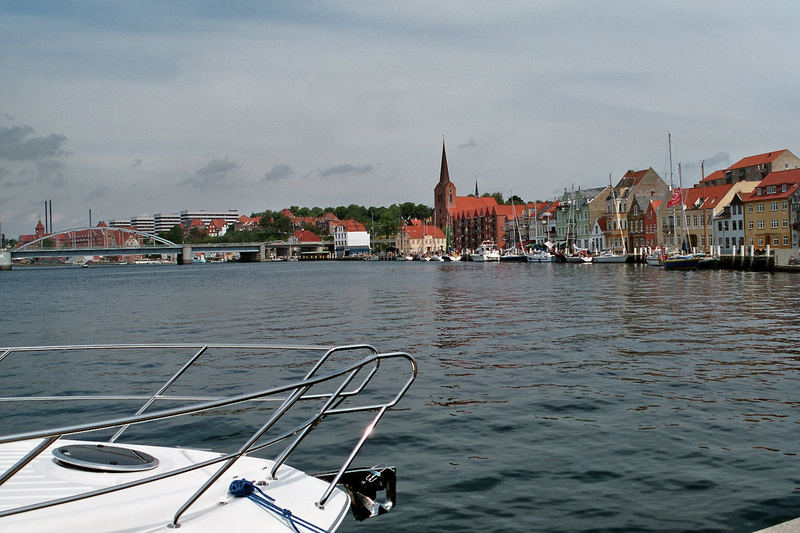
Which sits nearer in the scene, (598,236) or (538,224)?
(598,236)

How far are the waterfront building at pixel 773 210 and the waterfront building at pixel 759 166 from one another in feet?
60.4

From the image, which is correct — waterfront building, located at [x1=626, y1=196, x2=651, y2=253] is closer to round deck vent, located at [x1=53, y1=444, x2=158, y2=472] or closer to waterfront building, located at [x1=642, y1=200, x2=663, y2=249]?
waterfront building, located at [x1=642, y1=200, x2=663, y2=249]

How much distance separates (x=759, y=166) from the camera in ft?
374

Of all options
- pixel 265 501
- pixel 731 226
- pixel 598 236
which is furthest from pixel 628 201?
pixel 265 501

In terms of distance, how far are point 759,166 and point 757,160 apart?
6.31ft

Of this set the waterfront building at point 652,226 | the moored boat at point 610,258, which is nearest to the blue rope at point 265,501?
the moored boat at point 610,258

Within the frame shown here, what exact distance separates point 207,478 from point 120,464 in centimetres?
66

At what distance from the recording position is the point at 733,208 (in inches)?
3920

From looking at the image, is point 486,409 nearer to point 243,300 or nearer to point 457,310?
point 457,310

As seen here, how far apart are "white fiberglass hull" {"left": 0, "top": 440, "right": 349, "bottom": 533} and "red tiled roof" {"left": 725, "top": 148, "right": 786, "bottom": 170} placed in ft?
407

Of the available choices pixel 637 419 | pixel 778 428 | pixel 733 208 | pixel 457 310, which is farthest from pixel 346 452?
pixel 733 208

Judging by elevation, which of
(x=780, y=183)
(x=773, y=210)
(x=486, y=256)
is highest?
(x=780, y=183)

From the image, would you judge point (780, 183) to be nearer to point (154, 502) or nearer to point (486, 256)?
point (486, 256)

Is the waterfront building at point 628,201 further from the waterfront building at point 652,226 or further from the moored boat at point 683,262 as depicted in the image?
the moored boat at point 683,262
